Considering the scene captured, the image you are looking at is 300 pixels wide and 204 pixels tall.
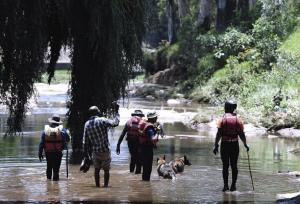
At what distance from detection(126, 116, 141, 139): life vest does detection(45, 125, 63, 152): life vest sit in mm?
2035

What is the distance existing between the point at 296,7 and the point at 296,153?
26979 millimetres

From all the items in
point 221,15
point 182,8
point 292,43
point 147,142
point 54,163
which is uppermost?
point 182,8

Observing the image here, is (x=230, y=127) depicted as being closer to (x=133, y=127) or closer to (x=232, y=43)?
(x=133, y=127)

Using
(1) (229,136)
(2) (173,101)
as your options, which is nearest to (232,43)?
(2) (173,101)

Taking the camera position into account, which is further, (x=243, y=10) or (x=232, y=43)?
(x=243, y=10)

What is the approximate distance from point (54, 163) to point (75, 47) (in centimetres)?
435

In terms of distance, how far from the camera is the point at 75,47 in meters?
19.2

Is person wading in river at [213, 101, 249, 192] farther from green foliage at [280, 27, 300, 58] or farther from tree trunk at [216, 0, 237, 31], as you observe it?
tree trunk at [216, 0, 237, 31]

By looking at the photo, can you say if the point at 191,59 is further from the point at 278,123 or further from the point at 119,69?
the point at 119,69

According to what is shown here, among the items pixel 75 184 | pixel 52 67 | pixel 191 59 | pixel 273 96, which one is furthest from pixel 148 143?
pixel 191 59

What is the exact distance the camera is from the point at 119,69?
1875 centimetres

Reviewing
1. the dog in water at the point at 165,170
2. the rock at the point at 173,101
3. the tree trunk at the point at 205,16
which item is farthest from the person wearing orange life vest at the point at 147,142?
the tree trunk at the point at 205,16

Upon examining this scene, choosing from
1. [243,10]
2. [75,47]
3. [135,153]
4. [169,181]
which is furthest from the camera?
[243,10]

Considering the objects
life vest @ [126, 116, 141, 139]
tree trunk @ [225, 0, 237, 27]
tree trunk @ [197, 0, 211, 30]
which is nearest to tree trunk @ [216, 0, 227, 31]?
tree trunk @ [225, 0, 237, 27]
